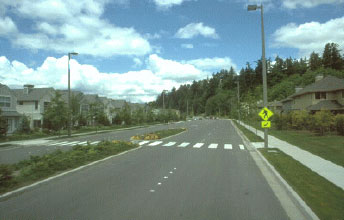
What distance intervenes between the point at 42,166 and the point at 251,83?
124 metres

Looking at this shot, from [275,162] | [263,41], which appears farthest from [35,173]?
[263,41]

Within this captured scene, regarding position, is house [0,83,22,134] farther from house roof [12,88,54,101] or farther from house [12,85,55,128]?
house roof [12,88,54,101]

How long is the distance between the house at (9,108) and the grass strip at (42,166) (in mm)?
27327

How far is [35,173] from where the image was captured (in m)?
9.65

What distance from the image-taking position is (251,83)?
126 m

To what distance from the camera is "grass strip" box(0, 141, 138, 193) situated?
26.7ft

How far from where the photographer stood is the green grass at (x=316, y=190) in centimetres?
610

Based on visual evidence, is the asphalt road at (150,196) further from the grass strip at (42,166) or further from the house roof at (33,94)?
the house roof at (33,94)

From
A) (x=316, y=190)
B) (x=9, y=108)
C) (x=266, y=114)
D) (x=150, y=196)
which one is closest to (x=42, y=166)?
(x=150, y=196)

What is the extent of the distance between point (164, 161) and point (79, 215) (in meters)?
7.55

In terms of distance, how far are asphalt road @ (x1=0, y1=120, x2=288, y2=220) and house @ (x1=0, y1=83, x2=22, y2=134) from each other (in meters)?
32.2

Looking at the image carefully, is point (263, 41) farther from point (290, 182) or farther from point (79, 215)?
point (79, 215)

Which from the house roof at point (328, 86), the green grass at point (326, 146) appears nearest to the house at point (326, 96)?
the house roof at point (328, 86)

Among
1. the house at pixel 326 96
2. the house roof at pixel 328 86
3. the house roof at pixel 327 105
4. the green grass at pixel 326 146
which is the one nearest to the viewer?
the green grass at pixel 326 146
